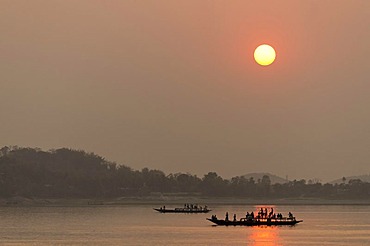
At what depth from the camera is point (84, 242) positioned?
111812mm

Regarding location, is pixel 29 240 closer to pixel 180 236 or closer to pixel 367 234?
pixel 180 236

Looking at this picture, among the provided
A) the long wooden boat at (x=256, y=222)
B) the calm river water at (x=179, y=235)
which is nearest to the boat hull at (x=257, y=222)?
→ the long wooden boat at (x=256, y=222)

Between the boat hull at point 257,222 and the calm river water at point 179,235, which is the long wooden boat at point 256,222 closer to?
the boat hull at point 257,222

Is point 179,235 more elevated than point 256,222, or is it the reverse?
point 256,222

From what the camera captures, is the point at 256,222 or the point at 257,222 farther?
the point at 256,222

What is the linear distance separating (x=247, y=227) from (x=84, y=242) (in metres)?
36.1

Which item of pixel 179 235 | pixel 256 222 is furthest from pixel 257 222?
pixel 179 235

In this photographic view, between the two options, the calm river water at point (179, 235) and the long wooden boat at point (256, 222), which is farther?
the long wooden boat at point (256, 222)

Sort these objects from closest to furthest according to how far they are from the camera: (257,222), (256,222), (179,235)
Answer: (179,235), (257,222), (256,222)

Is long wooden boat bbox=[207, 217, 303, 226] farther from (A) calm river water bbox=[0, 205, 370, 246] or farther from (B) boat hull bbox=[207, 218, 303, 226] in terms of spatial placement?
(A) calm river water bbox=[0, 205, 370, 246]

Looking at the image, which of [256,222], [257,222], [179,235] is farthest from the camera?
[256,222]

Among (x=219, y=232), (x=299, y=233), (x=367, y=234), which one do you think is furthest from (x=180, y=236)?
(x=367, y=234)

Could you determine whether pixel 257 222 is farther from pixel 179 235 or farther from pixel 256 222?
pixel 179 235

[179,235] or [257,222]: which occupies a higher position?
[257,222]
